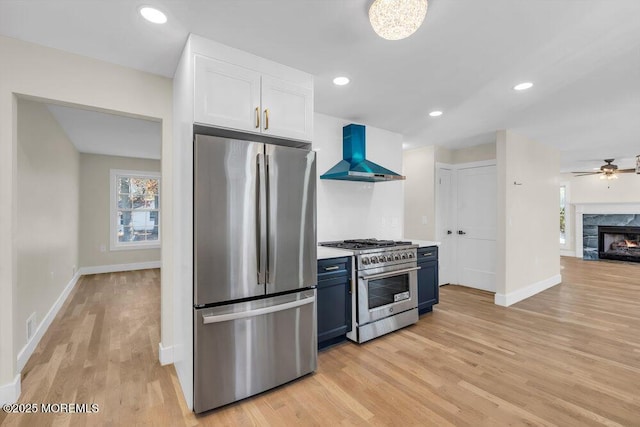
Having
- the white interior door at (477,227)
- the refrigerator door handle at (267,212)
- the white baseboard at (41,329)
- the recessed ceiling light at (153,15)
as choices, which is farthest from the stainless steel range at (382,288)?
the white baseboard at (41,329)

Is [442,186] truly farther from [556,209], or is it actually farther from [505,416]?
[505,416]

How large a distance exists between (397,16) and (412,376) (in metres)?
2.55

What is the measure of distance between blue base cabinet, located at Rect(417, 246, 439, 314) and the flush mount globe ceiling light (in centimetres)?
266

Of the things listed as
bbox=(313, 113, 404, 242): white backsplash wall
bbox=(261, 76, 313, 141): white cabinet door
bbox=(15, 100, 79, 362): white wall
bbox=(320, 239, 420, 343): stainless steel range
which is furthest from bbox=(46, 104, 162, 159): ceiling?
bbox=(320, 239, 420, 343): stainless steel range

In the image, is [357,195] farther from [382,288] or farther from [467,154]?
[467,154]

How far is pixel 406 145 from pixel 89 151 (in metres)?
6.43

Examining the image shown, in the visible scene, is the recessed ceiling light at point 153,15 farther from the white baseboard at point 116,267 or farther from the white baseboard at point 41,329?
the white baseboard at point 116,267

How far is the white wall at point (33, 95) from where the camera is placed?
204cm

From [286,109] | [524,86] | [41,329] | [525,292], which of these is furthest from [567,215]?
[41,329]

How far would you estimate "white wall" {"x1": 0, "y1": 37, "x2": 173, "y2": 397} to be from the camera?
6.70ft

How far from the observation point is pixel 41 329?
124 inches

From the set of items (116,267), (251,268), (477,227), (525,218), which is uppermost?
(525,218)

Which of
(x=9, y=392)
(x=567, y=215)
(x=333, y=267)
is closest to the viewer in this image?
(x=9, y=392)

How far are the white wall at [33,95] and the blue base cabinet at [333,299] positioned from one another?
2071 mm
